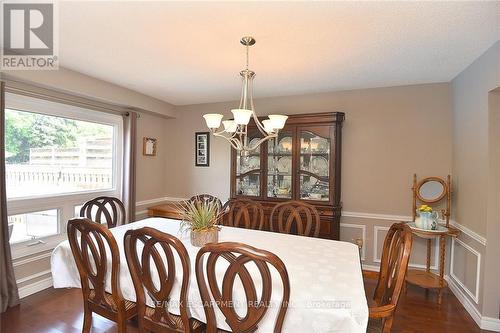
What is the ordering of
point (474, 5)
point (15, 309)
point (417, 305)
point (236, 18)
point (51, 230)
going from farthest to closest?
point (51, 230) < point (417, 305) < point (15, 309) < point (236, 18) < point (474, 5)

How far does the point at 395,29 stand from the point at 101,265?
8.29 ft

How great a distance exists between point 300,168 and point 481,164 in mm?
1749

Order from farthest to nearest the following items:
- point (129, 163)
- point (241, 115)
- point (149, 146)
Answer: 1. point (149, 146)
2. point (129, 163)
3. point (241, 115)

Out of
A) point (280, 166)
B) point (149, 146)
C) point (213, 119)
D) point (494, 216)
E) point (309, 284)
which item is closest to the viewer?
point (309, 284)

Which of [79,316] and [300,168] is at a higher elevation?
[300,168]

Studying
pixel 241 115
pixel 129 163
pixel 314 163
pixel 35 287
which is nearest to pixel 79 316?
pixel 35 287

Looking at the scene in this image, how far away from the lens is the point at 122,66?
2.68m

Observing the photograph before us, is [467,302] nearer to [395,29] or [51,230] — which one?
[395,29]

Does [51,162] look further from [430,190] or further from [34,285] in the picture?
[430,190]

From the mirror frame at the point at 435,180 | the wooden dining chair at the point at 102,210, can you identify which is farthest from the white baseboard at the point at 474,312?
the wooden dining chair at the point at 102,210

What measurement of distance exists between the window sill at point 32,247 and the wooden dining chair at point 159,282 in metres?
1.96

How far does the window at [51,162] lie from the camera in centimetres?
262

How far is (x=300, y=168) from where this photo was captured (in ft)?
11.1

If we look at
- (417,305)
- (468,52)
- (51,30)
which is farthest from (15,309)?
(468,52)
